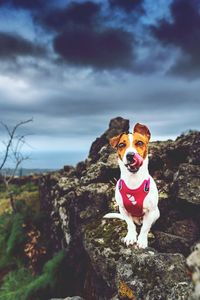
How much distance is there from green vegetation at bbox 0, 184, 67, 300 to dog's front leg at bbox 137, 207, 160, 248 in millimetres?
5491

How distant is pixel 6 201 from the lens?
2548 centimetres

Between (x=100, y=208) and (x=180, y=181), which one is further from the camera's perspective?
(x=100, y=208)

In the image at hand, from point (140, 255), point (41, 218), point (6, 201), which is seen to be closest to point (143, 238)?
point (140, 255)

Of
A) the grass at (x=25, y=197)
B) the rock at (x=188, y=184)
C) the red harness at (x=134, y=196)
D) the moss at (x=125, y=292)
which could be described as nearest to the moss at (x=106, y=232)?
the red harness at (x=134, y=196)

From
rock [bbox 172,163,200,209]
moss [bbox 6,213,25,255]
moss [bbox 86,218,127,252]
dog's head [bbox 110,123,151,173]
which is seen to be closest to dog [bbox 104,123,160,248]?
dog's head [bbox 110,123,151,173]

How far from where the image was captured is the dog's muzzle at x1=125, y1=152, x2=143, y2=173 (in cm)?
697

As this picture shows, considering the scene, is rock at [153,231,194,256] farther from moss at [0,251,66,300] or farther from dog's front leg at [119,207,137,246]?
moss at [0,251,66,300]

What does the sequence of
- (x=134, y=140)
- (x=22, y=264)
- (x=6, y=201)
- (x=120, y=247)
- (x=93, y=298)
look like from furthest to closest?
(x=6, y=201) → (x=22, y=264) → (x=93, y=298) → (x=120, y=247) → (x=134, y=140)

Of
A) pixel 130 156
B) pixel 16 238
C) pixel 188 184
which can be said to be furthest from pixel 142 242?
pixel 16 238

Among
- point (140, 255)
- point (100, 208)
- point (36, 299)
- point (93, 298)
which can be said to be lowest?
point (36, 299)

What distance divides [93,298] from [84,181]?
3.29 meters

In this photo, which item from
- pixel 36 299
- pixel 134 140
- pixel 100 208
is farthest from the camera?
pixel 36 299

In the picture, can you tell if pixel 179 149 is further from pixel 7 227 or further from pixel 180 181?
pixel 7 227

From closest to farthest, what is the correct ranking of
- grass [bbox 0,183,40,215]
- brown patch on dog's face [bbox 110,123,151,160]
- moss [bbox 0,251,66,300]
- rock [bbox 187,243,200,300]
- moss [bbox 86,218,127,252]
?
rock [bbox 187,243,200,300] → brown patch on dog's face [bbox 110,123,151,160] → moss [bbox 86,218,127,252] → moss [bbox 0,251,66,300] → grass [bbox 0,183,40,215]
